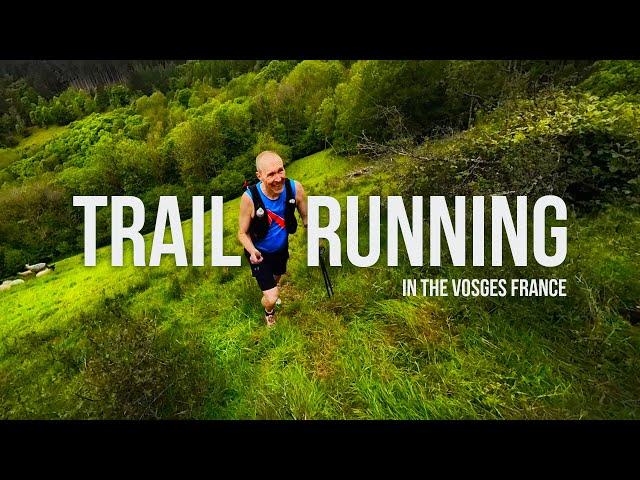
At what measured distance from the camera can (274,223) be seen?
333 centimetres

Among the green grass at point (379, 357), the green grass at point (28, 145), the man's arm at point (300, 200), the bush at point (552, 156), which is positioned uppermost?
the green grass at point (28, 145)

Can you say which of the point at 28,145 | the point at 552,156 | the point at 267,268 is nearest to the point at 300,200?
the point at 267,268

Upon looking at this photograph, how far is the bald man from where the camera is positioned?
3080mm

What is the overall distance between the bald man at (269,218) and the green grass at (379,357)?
0.58m

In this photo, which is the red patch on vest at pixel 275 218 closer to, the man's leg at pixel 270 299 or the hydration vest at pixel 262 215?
the hydration vest at pixel 262 215

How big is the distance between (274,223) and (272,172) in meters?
0.56

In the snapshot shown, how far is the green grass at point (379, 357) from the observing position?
8.41 feet

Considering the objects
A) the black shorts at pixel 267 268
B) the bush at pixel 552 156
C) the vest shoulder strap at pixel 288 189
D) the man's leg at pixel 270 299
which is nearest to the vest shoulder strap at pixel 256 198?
the vest shoulder strap at pixel 288 189

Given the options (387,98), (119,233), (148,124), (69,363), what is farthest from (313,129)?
(148,124)

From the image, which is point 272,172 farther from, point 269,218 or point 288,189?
point 269,218

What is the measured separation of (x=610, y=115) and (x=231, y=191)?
684 inches

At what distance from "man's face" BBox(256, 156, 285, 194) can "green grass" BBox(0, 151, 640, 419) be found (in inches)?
61.0

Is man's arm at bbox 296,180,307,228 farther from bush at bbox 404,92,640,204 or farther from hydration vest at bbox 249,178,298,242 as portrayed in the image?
bush at bbox 404,92,640,204

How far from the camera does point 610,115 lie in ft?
13.1
